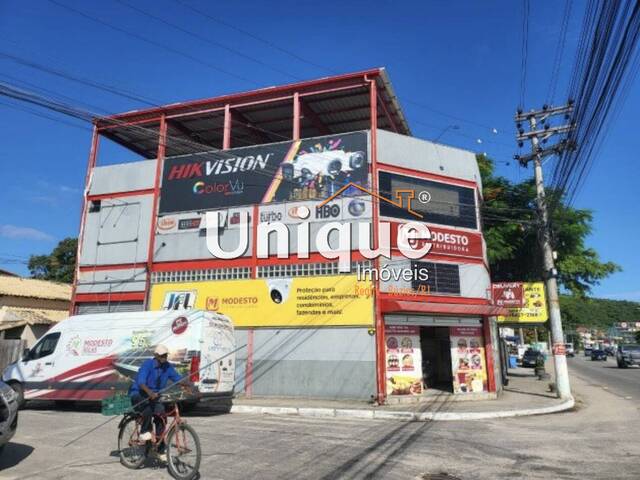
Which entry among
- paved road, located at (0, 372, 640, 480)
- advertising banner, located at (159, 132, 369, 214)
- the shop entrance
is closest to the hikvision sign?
advertising banner, located at (159, 132, 369, 214)

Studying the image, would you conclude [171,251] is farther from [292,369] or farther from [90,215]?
[292,369]

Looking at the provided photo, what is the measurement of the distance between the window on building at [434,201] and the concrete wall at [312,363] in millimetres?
4663

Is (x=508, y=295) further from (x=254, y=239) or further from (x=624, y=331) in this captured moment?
(x=624, y=331)

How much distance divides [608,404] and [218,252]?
47.3ft

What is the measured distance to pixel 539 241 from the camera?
1817 cm

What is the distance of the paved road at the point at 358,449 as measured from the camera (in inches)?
271

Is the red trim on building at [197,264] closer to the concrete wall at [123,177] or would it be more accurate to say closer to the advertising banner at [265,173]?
the advertising banner at [265,173]

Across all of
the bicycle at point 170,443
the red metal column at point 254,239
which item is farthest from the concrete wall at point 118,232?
the bicycle at point 170,443

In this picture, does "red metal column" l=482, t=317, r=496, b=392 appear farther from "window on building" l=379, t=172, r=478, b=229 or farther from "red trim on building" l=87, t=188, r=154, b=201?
"red trim on building" l=87, t=188, r=154, b=201

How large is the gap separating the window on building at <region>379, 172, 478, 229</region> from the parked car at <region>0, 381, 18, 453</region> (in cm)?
1231

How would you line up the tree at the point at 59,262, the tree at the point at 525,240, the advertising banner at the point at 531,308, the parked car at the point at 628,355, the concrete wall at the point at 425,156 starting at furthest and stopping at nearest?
the tree at the point at 59,262 < the parked car at the point at 628,355 < the tree at the point at 525,240 < the advertising banner at the point at 531,308 < the concrete wall at the point at 425,156

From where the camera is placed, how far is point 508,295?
19.1 m

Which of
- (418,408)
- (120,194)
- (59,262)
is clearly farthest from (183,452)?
(59,262)

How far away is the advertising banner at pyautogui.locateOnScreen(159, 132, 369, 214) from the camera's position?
58.6 ft
